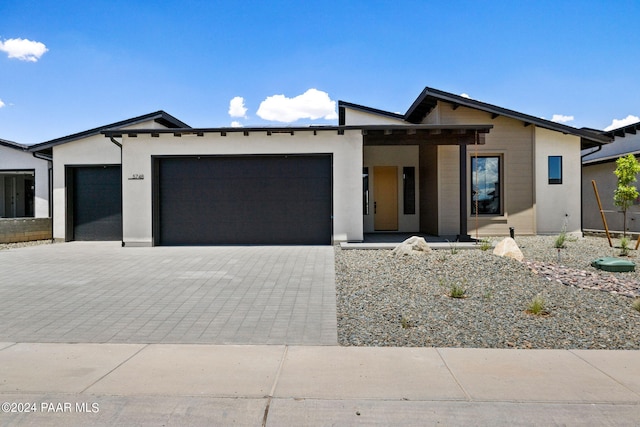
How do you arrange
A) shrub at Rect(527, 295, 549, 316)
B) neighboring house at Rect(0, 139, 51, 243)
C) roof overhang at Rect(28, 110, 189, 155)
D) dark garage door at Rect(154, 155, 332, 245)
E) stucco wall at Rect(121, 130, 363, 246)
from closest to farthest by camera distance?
shrub at Rect(527, 295, 549, 316)
stucco wall at Rect(121, 130, 363, 246)
dark garage door at Rect(154, 155, 332, 245)
roof overhang at Rect(28, 110, 189, 155)
neighboring house at Rect(0, 139, 51, 243)

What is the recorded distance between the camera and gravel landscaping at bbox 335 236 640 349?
16.9ft

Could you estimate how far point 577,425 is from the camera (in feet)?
10.5

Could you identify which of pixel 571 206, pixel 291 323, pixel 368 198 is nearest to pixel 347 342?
pixel 291 323

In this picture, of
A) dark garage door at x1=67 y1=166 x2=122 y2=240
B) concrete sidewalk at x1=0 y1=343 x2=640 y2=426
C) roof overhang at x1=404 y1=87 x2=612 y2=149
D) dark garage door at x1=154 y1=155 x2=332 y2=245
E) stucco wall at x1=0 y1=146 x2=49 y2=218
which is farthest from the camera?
stucco wall at x1=0 y1=146 x2=49 y2=218

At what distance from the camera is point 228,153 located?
13.2 meters

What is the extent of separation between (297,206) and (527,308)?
27.4 feet

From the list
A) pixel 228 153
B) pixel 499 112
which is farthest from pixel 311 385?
pixel 499 112

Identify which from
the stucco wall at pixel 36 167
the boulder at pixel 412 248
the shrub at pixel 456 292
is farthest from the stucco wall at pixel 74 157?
the shrub at pixel 456 292

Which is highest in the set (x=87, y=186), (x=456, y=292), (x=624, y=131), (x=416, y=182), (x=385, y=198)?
(x=624, y=131)

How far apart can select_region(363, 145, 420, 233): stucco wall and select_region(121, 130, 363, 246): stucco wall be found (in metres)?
3.81

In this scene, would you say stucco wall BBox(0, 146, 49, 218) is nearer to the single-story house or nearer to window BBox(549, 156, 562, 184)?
the single-story house

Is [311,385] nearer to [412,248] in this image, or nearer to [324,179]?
[412,248]

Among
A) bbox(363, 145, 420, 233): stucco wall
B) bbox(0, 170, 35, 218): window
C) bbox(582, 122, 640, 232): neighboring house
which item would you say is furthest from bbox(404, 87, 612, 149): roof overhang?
bbox(0, 170, 35, 218): window

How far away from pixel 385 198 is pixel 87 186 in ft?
38.7
